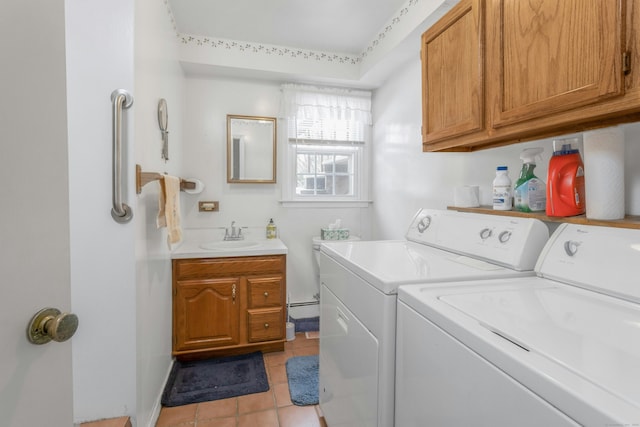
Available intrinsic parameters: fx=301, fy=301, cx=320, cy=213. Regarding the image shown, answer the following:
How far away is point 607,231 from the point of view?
866mm

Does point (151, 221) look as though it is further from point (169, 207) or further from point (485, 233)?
point (485, 233)

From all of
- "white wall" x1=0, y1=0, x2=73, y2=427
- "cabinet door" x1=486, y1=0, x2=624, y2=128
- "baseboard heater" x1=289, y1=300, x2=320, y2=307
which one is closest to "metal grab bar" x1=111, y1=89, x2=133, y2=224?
"white wall" x1=0, y1=0, x2=73, y2=427

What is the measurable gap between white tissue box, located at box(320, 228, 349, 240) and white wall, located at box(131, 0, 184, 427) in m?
1.30

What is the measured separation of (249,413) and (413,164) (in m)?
1.96

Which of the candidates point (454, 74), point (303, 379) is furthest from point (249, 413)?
point (454, 74)

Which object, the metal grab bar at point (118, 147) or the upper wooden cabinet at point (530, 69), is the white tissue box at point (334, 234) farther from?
the metal grab bar at point (118, 147)

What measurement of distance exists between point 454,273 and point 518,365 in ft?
1.71

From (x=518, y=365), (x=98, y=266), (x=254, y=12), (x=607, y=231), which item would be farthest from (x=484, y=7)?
(x=98, y=266)

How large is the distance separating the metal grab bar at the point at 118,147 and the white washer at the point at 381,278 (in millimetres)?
940

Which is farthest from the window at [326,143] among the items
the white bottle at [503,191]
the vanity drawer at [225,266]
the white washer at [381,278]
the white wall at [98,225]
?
the white bottle at [503,191]

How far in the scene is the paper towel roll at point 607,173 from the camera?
913 millimetres

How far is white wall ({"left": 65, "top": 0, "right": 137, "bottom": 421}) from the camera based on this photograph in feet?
4.16

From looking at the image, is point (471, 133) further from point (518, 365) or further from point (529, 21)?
point (518, 365)

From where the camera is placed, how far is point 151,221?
1.63 metres
